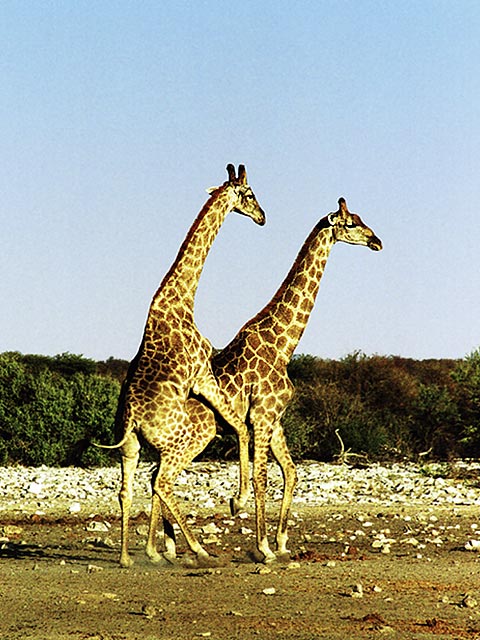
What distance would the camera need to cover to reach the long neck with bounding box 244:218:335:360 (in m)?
11.8

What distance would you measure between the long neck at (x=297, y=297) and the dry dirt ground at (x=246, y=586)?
2.13m

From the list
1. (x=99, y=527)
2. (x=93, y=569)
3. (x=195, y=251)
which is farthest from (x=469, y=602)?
(x=99, y=527)

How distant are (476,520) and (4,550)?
592 cm

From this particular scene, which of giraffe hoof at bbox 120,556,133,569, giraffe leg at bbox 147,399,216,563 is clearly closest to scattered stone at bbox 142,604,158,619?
giraffe hoof at bbox 120,556,133,569

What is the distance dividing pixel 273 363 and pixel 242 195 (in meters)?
1.71

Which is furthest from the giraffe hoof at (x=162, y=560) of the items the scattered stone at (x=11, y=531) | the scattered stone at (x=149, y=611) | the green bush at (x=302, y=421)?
the green bush at (x=302, y=421)

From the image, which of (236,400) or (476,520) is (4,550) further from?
(476,520)

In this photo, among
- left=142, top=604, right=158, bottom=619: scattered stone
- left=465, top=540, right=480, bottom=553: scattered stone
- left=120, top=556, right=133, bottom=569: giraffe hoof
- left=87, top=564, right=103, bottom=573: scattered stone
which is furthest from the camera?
left=465, top=540, right=480, bottom=553: scattered stone

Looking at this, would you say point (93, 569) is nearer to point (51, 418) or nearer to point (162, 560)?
point (162, 560)

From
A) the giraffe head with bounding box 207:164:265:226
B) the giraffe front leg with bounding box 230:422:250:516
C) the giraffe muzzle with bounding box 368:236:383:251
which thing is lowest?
the giraffe front leg with bounding box 230:422:250:516

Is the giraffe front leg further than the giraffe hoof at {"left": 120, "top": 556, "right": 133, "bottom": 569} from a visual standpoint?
Yes

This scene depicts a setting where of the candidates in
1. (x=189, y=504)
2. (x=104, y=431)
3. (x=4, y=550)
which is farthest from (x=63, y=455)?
(x=4, y=550)

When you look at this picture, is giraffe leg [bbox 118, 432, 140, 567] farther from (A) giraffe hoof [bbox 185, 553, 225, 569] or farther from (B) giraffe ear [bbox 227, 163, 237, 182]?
(B) giraffe ear [bbox 227, 163, 237, 182]

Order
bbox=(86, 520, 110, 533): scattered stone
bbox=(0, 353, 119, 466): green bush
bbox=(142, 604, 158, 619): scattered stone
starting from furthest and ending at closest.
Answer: bbox=(0, 353, 119, 466): green bush → bbox=(86, 520, 110, 533): scattered stone → bbox=(142, 604, 158, 619): scattered stone
